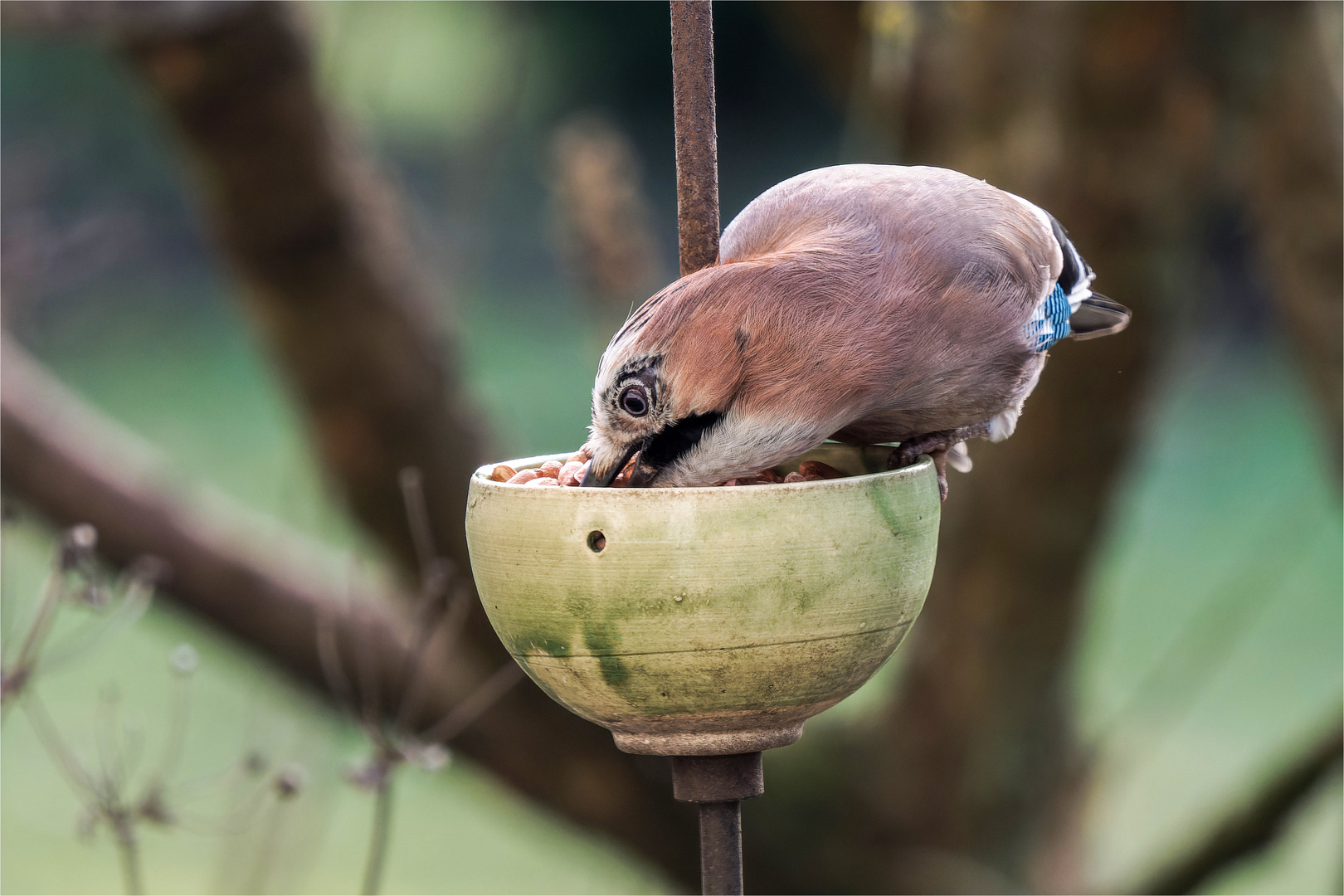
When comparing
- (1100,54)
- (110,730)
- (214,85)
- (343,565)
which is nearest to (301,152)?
(214,85)

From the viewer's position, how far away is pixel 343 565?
2555 millimetres

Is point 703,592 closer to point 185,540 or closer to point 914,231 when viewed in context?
point 914,231

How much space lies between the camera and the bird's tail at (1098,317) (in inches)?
50.7

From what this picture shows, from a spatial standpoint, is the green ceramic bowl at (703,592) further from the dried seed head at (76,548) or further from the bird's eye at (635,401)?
the dried seed head at (76,548)

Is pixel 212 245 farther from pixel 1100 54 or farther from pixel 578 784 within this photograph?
pixel 1100 54

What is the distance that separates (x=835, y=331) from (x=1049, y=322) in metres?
0.31

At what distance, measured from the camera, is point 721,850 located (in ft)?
2.89

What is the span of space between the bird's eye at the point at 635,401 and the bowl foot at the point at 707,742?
220 millimetres

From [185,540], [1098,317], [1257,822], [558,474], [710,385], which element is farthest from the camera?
[185,540]

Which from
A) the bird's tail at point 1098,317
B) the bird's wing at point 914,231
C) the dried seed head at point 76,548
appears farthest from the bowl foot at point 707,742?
the bird's tail at point 1098,317

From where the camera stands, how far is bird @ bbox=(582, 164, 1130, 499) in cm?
87

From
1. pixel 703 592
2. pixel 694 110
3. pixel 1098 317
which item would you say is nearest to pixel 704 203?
pixel 694 110

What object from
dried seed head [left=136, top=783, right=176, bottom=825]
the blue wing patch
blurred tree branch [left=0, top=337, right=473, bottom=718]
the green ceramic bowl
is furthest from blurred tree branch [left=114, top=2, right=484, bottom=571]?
the green ceramic bowl

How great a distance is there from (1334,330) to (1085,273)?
108 cm
